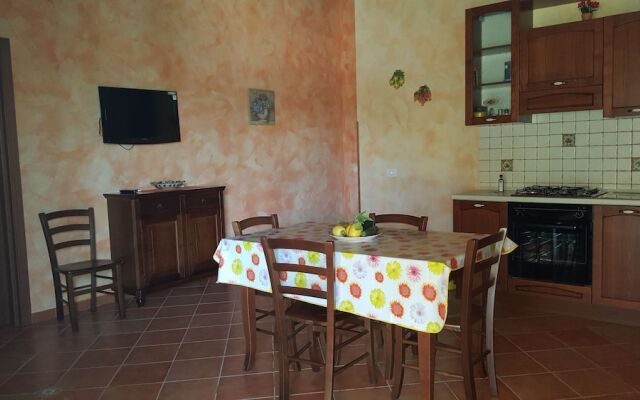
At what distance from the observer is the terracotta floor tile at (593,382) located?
250 cm

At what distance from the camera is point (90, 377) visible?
113 inches

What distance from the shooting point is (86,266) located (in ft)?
12.7

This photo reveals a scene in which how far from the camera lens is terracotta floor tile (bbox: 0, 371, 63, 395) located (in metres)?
2.75

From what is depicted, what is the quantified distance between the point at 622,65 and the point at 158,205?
3.84 m

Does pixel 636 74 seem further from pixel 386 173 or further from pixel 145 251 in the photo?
pixel 145 251

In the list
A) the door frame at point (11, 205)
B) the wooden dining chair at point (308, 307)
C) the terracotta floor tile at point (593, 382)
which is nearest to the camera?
the wooden dining chair at point (308, 307)

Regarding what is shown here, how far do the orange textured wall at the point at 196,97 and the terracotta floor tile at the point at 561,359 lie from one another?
3.61 meters

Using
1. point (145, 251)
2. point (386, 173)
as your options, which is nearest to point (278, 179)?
point (386, 173)

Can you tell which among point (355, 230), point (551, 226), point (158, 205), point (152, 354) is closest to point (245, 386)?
point (152, 354)

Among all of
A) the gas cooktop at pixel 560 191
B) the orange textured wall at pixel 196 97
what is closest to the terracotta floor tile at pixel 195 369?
the orange textured wall at pixel 196 97

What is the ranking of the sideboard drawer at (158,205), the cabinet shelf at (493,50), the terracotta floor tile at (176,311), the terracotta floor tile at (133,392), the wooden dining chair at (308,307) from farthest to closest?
the sideboard drawer at (158,205) < the cabinet shelf at (493,50) < the terracotta floor tile at (176,311) < the terracotta floor tile at (133,392) < the wooden dining chair at (308,307)

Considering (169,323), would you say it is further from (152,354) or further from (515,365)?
(515,365)

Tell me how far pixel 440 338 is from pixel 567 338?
822 mm

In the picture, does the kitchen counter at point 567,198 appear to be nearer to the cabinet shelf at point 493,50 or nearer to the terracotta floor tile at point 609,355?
the terracotta floor tile at point 609,355
